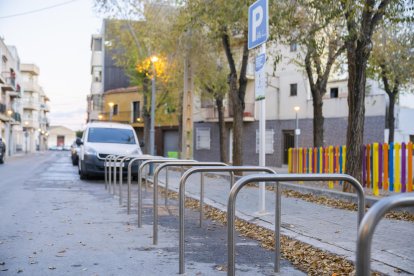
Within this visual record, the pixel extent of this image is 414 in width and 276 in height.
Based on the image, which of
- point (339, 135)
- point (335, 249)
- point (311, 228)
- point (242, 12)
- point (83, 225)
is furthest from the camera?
point (339, 135)

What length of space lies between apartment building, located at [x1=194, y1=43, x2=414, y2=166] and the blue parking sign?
16.7 metres

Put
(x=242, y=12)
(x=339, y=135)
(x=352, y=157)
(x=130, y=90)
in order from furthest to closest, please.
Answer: (x=130, y=90) < (x=339, y=135) < (x=242, y=12) < (x=352, y=157)

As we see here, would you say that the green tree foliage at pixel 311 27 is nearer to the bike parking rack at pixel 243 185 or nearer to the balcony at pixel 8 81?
the bike parking rack at pixel 243 185

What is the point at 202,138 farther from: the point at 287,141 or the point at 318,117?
the point at 318,117

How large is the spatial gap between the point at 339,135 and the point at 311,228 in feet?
74.5

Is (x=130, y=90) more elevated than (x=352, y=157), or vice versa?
(x=130, y=90)

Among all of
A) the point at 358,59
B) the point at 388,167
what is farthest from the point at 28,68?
the point at 388,167

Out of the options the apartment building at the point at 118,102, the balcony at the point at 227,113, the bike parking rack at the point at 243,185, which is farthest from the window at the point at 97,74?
the bike parking rack at the point at 243,185

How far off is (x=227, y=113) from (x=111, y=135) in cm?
1822

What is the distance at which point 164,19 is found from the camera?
69.3 feet

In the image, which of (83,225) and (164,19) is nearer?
(83,225)

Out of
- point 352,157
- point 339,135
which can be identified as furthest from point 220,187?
point 339,135

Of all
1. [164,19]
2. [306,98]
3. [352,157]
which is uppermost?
[164,19]

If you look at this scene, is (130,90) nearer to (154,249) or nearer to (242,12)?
(242,12)
